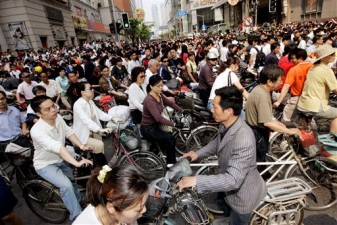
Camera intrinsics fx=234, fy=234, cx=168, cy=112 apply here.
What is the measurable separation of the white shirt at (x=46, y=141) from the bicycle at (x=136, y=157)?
886 millimetres

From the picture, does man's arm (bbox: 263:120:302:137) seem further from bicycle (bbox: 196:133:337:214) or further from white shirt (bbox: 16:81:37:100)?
white shirt (bbox: 16:81:37:100)

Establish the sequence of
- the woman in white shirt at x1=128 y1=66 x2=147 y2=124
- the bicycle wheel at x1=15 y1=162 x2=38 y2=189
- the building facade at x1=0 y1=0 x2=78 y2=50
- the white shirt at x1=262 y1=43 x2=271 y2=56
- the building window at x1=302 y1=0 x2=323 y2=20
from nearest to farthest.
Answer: the bicycle wheel at x1=15 y1=162 x2=38 y2=189
the woman in white shirt at x1=128 y1=66 x2=147 y2=124
the white shirt at x1=262 y1=43 x2=271 y2=56
the building facade at x1=0 y1=0 x2=78 y2=50
the building window at x1=302 y1=0 x2=323 y2=20

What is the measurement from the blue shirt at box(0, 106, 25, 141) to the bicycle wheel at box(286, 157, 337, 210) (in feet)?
15.0

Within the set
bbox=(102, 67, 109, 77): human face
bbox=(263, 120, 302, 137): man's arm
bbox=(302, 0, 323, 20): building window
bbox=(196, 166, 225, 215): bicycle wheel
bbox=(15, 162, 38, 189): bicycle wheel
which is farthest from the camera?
bbox=(302, 0, 323, 20): building window

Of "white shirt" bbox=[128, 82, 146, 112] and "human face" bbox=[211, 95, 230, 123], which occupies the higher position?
"human face" bbox=[211, 95, 230, 123]

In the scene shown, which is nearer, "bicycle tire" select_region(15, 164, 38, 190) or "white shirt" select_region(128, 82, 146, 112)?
"bicycle tire" select_region(15, 164, 38, 190)

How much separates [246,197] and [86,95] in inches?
117

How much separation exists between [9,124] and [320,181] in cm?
510

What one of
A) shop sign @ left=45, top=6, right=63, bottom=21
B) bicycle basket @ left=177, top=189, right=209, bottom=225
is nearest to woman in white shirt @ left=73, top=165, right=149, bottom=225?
bicycle basket @ left=177, top=189, right=209, bottom=225

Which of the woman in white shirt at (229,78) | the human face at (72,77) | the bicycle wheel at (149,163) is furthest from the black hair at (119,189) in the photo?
the human face at (72,77)

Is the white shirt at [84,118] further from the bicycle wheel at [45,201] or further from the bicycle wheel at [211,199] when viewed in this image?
the bicycle wheel at [211,199]

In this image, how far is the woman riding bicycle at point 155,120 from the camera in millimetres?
3793

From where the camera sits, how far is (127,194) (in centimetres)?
147

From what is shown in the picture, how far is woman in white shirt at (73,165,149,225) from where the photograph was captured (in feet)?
4.83
